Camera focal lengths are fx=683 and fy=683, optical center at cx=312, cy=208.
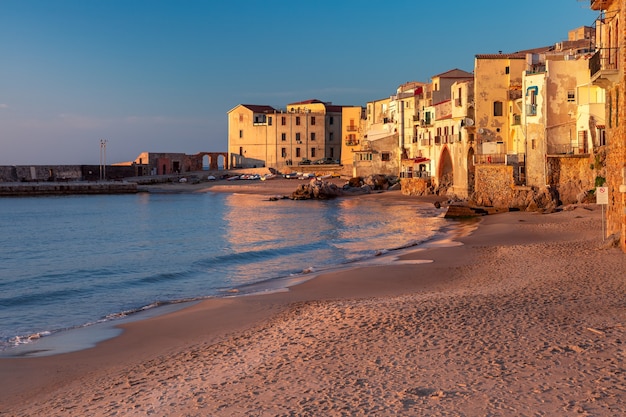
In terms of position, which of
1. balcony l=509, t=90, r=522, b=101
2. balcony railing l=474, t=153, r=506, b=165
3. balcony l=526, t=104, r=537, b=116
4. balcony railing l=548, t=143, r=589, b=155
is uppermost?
balcony l=509, t=90, r=522, b=101

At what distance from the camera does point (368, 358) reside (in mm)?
8969

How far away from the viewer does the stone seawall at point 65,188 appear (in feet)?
281

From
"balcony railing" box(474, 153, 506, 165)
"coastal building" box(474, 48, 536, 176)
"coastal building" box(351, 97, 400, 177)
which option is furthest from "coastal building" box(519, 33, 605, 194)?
"coastal building" box(351, 97, 400, 177)

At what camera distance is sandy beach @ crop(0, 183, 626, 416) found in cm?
729

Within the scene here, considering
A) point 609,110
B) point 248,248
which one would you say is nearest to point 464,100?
point 248,248

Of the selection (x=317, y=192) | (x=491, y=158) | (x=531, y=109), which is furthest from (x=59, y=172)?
(x=531, y=109)

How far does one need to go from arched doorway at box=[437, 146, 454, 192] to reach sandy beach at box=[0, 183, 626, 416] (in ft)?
128

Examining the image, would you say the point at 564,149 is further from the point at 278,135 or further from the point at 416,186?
the point at 278,135

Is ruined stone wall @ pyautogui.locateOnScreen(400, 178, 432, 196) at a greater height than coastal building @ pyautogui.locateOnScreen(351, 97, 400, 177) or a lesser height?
lesser

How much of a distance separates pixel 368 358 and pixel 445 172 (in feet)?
158

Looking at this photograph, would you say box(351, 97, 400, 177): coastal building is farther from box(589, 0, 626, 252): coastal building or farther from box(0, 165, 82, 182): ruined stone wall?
box(589, 0, 626, 252): coastal building

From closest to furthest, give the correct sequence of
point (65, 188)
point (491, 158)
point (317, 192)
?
point (491, 158), point (317, 192), point (65, 188)

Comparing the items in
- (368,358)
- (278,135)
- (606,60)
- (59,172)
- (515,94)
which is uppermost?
(278,135)

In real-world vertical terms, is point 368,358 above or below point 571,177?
below
